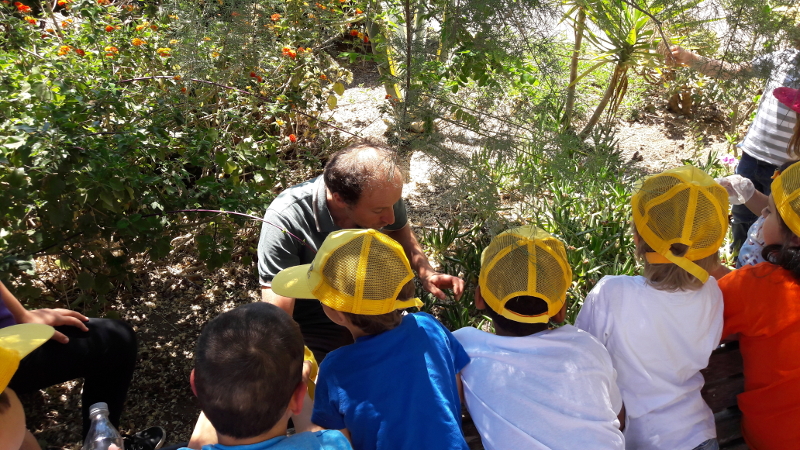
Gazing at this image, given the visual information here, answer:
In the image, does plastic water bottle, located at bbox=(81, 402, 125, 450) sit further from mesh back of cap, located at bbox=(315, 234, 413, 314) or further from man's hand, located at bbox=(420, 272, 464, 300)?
man's hand, located at bbox=(420, 272, 464, 300)

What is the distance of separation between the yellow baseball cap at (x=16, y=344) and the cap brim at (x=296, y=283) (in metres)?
0.55

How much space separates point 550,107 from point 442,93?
11.5 inches

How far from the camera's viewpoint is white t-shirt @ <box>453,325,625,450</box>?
4.49 feet

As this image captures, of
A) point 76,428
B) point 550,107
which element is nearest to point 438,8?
point 550,107

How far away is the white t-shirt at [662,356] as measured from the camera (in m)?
1.59

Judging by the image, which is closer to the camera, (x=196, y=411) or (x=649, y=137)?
(x=196, y=411)

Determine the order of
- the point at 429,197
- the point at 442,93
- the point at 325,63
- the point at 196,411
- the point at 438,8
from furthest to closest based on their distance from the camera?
1. the point at 429,197
2. the point at 325,63
3. the point at 196,411
4. the point at 442,93
5. the point at 438,8

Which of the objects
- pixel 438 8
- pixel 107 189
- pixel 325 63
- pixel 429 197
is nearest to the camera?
pixel 438 8

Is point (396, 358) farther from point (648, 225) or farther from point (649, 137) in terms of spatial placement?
point (649, 137)

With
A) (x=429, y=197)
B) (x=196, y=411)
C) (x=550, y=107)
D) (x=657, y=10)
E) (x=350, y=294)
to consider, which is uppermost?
(x=657, y=10)

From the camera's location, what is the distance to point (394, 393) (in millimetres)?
1349

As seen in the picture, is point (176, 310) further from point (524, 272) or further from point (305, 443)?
point (524, 272)

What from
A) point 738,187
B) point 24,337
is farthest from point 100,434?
point 738,187

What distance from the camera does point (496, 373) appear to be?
1.44 m
